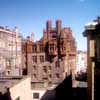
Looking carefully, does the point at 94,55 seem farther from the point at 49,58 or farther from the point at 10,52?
the point at 10,52

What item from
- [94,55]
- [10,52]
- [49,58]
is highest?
[94,55]

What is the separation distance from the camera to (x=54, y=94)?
27.3 meters

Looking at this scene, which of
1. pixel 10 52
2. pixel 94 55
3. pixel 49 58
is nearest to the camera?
pixel 94 55

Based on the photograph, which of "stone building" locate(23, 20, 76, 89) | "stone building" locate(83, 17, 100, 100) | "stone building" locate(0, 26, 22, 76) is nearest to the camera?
"stone building" locate(83, 17, 100, 100)

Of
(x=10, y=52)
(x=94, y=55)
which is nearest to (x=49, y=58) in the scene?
(x=10, y=52)

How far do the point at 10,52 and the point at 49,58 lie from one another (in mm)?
10815

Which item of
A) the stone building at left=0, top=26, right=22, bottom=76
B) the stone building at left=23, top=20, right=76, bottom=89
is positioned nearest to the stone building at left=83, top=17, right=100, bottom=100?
the stone building at left=23, top=20, right=76, bottom=89

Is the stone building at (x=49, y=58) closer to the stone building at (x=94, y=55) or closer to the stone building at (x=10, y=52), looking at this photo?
the stone building at (x=10, y=52)

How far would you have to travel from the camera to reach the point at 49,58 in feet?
108

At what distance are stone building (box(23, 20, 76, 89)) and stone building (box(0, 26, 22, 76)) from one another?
2.06 meters

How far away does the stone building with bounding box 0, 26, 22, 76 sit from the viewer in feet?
98.2

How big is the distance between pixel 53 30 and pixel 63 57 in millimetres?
9770

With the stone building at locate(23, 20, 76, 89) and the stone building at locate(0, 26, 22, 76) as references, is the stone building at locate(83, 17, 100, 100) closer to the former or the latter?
the stone building at locate(23, 20, 76, 89)

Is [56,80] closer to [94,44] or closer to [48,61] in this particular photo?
[48,61]
